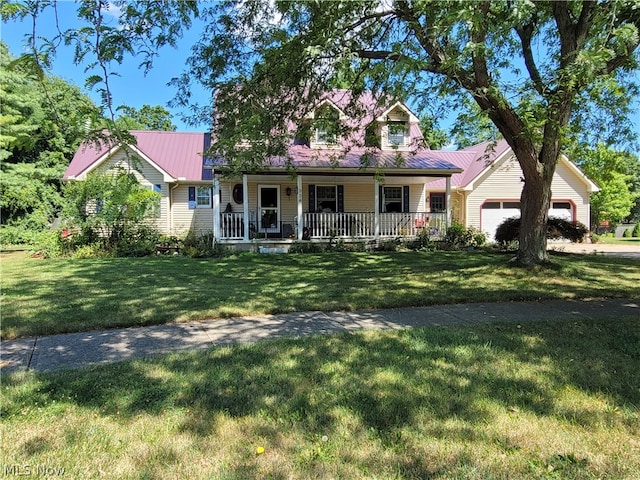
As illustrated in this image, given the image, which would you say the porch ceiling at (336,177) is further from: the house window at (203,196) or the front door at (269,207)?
the house window at (203,196)

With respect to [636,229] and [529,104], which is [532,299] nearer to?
[529,104]

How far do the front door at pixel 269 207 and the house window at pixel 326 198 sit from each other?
1.79 m

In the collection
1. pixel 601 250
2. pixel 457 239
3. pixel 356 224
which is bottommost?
pixel 601 250

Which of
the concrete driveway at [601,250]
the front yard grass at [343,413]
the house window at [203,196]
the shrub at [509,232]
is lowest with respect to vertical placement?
the front yard grass at [343,413]

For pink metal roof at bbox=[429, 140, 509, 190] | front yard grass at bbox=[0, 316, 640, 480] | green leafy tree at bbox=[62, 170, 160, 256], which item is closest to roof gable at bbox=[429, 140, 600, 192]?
pink metal roof at bbox=[429, 140, 509, 190]

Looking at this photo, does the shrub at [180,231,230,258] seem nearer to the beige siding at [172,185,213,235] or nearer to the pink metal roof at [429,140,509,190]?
the beige siding at [172,185,213,235]

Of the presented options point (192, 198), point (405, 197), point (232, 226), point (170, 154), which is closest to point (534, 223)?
point (405, 197)

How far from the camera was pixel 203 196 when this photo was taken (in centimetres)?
1984

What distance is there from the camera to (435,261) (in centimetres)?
1209

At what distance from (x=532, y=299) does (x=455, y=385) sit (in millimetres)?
4210

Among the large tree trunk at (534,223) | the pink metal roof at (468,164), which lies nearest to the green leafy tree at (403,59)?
the large tree trunk at (534,223)

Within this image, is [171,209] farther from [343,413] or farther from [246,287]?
[343,413]

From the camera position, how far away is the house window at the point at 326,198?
18859 mm

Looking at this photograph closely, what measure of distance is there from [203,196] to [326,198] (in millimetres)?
5745
